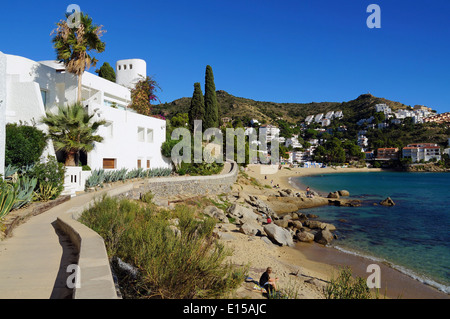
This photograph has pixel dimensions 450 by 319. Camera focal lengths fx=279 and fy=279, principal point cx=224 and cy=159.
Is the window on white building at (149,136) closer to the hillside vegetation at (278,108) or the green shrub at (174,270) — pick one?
the green shrub at (174,270)

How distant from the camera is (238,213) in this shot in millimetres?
19484

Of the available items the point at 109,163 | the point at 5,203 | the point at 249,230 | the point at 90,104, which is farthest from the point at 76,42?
the point at 249,230

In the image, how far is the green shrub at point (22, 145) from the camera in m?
12.2

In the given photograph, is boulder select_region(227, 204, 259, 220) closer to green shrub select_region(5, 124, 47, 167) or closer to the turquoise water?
the turquoise water

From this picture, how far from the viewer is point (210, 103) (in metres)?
45.3

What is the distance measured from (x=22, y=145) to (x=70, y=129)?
3.78m

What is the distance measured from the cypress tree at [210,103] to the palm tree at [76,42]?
27.2 metres

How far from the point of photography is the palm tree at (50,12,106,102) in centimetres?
1745

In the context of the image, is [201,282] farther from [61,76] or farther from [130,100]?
[130,100]

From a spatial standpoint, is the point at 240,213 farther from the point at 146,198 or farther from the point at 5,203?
the point at 5,203

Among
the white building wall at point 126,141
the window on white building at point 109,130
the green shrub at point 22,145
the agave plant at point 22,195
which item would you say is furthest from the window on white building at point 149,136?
the agave plant at point 22,195

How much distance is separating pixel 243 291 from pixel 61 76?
19.5 metres
